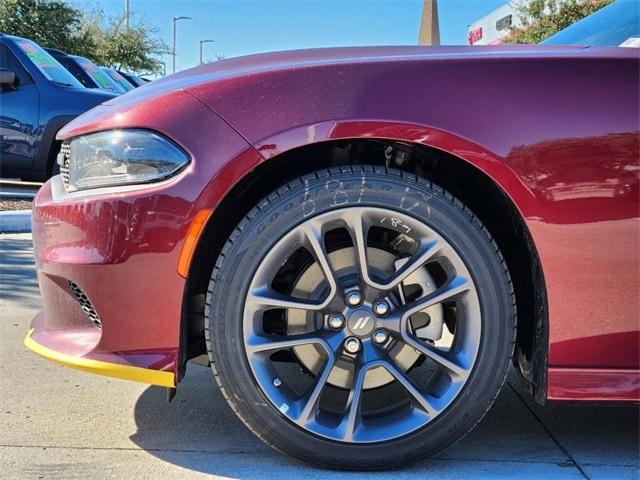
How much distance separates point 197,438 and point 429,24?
868 centimetres

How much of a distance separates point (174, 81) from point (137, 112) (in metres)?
0.26

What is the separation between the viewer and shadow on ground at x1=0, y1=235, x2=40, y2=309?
4258 millimetres

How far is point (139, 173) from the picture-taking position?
2020 millimetres

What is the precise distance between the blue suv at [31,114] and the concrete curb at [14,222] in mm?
1224

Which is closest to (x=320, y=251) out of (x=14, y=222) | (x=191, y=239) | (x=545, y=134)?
(x=191, y=239)

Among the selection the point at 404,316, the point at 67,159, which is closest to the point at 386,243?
the point at 404,316

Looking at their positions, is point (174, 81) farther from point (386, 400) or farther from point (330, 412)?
point (386, 400)

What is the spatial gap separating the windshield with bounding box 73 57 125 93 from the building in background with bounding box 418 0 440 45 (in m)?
5.22

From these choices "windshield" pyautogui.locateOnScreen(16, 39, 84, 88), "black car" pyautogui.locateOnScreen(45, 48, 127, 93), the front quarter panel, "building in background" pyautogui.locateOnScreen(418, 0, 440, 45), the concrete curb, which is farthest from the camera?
"black car" pyautogui.locateOnScreen(45, 48, 127, 93)

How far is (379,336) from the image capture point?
6.74ft

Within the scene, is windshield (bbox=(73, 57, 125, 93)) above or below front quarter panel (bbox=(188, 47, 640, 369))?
above

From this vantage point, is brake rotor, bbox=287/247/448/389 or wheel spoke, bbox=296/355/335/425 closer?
wheel spoke, bbox=296/355/335/425

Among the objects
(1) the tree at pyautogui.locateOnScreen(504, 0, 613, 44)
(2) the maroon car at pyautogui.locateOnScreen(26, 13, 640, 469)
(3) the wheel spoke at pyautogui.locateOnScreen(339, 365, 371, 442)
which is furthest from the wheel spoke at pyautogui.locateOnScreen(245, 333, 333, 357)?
(1) the tree at pyautogui.locateOnScreen(504, 0, 613, 44)

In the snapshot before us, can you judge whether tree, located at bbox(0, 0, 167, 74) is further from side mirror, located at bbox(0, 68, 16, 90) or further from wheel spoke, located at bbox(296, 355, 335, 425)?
wheel spoke, located at bbox(296, 355, 335, 425)
